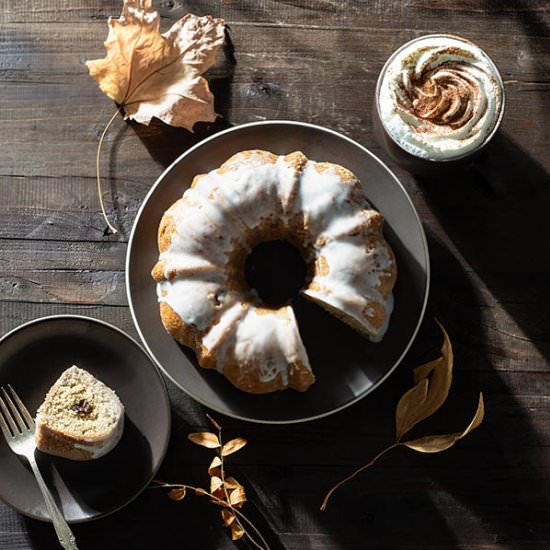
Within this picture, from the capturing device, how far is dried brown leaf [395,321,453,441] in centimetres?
178

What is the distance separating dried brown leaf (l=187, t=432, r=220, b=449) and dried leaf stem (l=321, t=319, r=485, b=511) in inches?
15.4

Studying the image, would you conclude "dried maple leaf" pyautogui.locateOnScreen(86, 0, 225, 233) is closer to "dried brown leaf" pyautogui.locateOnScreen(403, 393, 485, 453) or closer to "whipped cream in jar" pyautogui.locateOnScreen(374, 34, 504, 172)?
"whipped cream in jar" pyautogui.locateOnScreen(374, 34, 504, 172)

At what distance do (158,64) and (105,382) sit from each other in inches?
27.5

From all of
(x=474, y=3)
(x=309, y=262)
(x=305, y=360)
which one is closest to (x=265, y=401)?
(x=305, y=360)

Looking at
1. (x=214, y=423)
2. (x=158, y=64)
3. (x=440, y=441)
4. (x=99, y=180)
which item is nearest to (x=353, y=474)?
(x=440, y=441)

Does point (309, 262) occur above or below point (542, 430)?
above

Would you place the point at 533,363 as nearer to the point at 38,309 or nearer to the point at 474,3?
the point at 474,3

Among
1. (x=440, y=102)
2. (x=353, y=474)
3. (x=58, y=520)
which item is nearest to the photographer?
(x=440, y=102)

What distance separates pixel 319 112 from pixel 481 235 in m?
0.46

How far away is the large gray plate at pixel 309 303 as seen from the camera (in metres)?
1.77

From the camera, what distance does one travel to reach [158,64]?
5.90ft

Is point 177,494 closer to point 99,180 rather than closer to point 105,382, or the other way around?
point 105,382

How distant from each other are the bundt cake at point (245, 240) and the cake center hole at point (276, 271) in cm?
9

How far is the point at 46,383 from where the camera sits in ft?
6.05
